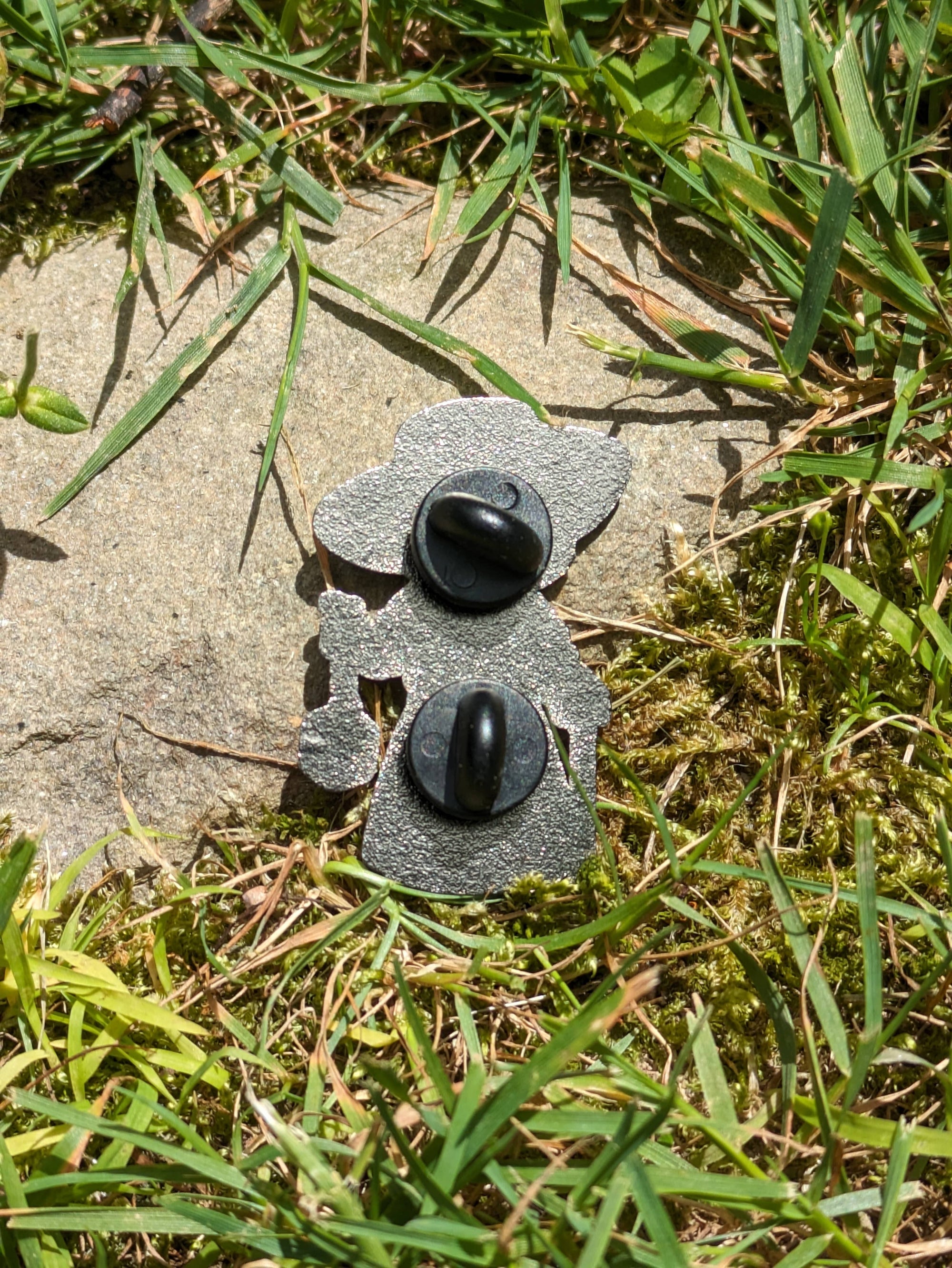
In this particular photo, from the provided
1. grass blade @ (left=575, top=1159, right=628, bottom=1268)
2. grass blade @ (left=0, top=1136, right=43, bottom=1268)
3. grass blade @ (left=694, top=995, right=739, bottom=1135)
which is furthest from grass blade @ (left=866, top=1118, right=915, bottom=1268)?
grass blade @ (left=0, top=1136, right=43, bottom=1268)

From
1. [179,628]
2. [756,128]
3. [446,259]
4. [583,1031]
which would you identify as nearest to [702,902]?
[583,1031]

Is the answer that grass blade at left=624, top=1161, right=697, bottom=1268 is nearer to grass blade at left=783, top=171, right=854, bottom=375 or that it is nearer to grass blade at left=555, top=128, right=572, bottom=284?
grass blade at left=783, top=171, right=854, bottom=375

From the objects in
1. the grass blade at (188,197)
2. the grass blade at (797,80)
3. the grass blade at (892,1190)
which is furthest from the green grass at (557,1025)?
the grass blade at (188,197)

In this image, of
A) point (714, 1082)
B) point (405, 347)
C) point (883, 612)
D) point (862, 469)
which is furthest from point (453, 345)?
point (714, 1082)

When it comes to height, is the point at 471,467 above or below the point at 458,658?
above

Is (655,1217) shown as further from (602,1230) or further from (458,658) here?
(458,658)
